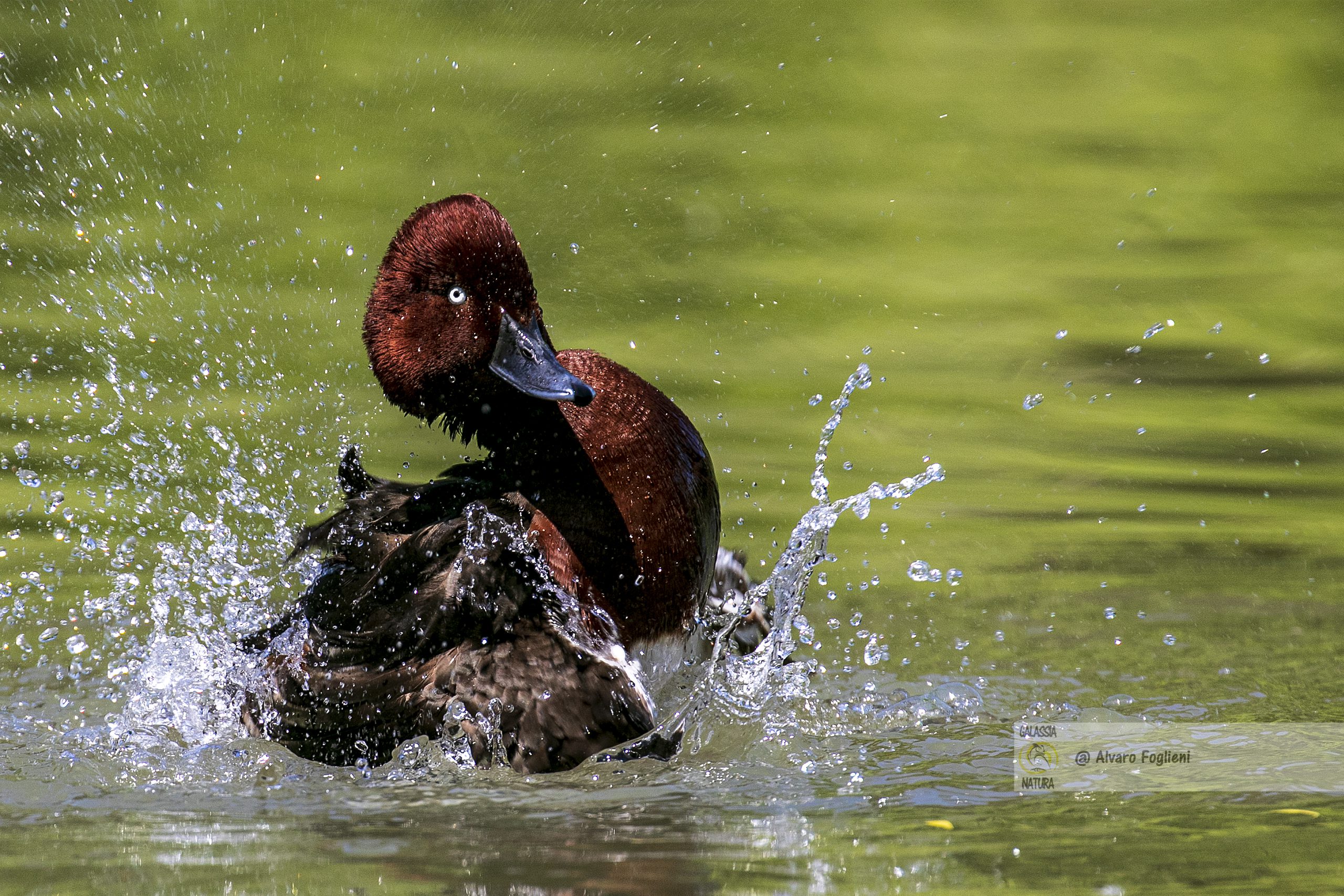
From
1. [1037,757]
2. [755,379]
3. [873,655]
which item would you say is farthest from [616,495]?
[755,379]

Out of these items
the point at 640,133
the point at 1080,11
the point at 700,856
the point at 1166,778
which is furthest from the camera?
the point at 1080,11

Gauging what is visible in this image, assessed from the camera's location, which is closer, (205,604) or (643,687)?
(643,687)

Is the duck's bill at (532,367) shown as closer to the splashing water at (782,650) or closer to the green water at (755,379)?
the splashing water at (782,650)

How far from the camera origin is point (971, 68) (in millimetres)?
10047

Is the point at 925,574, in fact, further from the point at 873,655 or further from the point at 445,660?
the point at 445,660

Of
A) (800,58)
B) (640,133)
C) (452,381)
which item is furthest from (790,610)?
(800,58)

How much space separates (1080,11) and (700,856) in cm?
874

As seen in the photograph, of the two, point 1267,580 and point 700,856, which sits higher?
point 1267,580

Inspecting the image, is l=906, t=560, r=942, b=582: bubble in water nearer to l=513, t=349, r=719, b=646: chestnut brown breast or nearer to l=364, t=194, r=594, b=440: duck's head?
l=513, t=349, r=719, b=646: chestnut brown breast

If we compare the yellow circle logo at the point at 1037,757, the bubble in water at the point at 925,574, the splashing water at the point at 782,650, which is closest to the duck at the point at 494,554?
the splashing water at the point at 782,650

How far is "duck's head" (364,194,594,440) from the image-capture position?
446cm

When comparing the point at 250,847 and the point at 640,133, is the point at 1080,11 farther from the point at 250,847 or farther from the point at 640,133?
the point at 250,847

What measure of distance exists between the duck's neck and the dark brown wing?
12cm

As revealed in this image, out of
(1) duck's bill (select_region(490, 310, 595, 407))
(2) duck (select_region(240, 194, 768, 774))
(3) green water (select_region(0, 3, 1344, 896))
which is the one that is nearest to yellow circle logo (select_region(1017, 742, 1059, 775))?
(3) green water (select_region(0, 3, 1344, 896))
